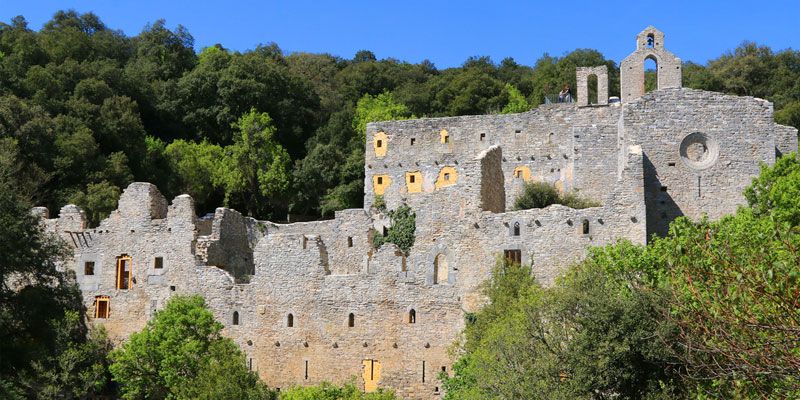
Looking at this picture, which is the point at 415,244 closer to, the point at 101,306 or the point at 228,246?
the point at 228,246

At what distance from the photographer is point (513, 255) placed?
33.5m

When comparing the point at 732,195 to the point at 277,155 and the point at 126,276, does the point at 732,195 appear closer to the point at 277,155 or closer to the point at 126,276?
the point at 126,276

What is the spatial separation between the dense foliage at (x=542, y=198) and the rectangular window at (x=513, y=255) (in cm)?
558

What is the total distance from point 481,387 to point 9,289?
18.1 metres

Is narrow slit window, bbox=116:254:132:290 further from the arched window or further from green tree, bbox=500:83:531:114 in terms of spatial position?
green tree, bbox=500:83:531:114

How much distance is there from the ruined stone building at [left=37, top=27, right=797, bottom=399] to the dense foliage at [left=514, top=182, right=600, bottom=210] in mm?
710

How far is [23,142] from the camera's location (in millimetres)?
44688

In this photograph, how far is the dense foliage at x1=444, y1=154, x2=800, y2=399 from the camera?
17781 mm

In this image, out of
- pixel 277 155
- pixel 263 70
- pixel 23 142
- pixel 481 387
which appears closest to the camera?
pixel 481 387

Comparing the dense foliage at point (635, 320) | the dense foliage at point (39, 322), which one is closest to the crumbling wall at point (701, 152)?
the dense foliage at point (635, 320)

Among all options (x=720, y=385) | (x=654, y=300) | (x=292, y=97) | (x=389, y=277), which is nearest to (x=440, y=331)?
(x=389, y=277)

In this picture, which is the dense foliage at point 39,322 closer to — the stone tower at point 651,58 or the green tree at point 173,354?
the green tree at point 173,354

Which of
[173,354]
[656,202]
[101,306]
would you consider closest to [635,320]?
[656,202]

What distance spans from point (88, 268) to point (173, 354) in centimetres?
664
